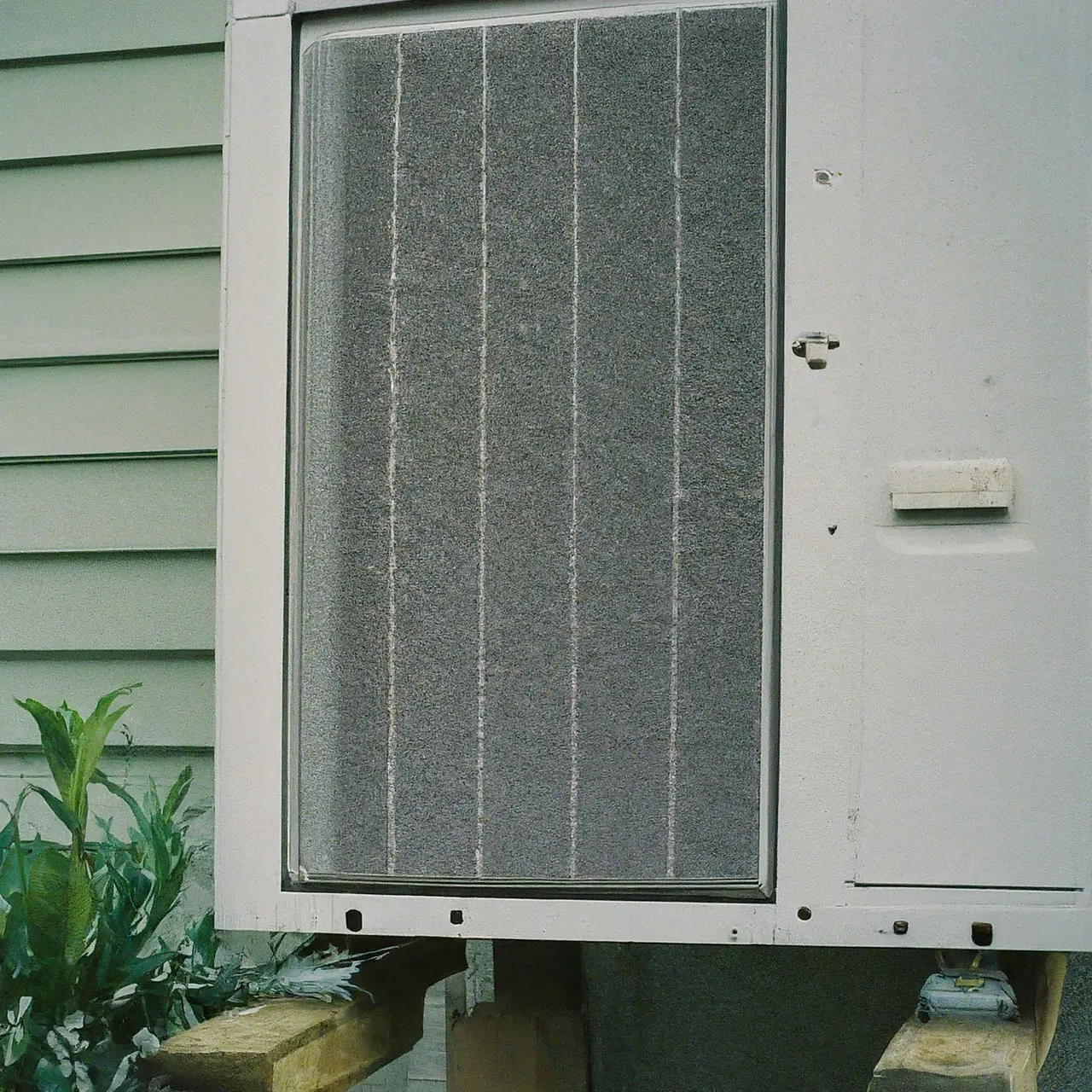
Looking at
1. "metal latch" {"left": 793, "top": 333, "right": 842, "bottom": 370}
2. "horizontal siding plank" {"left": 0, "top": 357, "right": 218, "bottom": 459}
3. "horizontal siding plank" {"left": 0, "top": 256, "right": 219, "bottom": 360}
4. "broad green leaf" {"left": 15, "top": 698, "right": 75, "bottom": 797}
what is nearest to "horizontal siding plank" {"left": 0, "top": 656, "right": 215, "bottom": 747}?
"horizontal siding plank" {"left": 0, "top": 357, "right": 218, "bottom": 459}

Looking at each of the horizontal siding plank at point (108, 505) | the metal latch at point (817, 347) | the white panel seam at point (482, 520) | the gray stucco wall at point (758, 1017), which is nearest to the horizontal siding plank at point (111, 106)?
the horizontal siding plank at point (108, 505)

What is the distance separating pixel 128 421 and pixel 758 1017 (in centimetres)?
133

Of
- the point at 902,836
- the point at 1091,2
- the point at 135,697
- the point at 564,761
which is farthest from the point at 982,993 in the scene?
the point at 135,697

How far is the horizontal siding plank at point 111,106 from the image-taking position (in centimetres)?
204

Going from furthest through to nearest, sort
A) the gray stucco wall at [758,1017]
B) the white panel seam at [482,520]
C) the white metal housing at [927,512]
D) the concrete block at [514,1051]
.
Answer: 1. the gray stucco wall at [758,1017]
2. the concrete block at [514,1051]
3. the white panel seam at [482,520]
4. the white metal housing at [927,512]

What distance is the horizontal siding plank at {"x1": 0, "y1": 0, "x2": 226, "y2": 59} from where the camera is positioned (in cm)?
204

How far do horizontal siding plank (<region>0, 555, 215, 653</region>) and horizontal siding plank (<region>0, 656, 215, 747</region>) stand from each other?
3 cm

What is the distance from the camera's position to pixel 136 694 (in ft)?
6.66

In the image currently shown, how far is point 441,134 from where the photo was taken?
1.33 meters

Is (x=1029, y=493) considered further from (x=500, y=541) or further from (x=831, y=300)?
(x=500, y=541)

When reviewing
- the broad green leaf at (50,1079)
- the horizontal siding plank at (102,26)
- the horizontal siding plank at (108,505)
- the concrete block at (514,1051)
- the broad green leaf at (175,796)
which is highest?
the horizontal siding plank at (102,26)

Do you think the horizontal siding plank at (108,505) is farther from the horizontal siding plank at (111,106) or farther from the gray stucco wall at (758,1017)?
the gray stucco wall at (758,1017)

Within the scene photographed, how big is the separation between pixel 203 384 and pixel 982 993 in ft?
4.69

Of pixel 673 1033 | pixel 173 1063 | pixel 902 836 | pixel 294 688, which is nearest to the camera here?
pixel 173 1063
